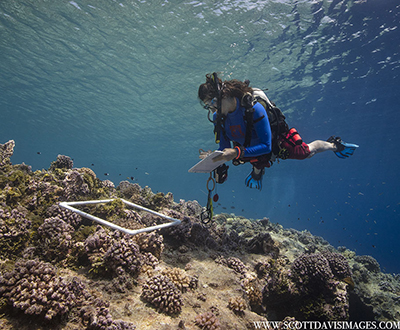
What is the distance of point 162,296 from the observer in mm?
3000

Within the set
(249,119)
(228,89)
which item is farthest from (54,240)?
(228,89)

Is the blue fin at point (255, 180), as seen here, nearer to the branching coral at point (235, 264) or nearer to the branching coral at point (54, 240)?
the branching coral at point (235, 264)

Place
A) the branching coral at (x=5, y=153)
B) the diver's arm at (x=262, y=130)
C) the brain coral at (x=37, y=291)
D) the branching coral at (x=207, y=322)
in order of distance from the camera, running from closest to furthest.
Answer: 1. the brain coral at (x=37, y=291)
2. the branching coral at (x=207, y=322)
3. the diver's arm at (x=262, y=130)
4. the branching coral at (x=5, y=153)

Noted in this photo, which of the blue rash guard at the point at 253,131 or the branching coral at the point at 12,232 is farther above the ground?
the blue rash guard at the point at 253,131

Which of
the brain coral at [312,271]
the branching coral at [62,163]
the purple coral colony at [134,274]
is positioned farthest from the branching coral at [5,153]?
the brain coral at [312,271]

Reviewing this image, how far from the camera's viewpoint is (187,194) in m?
179

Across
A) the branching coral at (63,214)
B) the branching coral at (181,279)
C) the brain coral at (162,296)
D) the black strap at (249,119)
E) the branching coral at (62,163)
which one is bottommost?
the brain coral at (162,296)

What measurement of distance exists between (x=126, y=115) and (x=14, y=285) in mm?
34283

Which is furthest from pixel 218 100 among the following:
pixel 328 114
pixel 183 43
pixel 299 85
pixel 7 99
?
pixel 7 99

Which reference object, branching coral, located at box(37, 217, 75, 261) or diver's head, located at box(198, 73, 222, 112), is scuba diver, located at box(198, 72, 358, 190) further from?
branching coral, located at box(37, 217, 75, 261)

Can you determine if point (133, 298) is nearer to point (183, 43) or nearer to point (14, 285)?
point (14, 285)

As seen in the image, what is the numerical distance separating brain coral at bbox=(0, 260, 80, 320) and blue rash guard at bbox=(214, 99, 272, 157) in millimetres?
3682

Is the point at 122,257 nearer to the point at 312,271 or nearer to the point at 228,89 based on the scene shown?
the point at 228,89

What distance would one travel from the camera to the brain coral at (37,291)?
2.11 m
